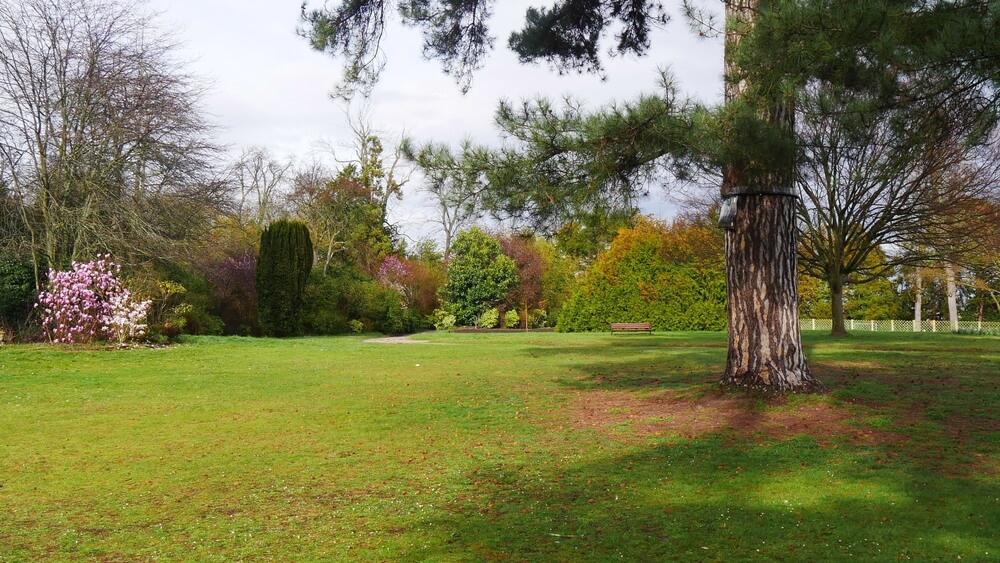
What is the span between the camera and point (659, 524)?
159 inches

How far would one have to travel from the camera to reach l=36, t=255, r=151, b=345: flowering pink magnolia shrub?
14.9 meters

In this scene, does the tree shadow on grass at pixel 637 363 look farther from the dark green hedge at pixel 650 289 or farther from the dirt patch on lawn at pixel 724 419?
the dark green hedge at pixel 650 289

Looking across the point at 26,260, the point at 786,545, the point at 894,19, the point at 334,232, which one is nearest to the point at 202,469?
the point at 786,545

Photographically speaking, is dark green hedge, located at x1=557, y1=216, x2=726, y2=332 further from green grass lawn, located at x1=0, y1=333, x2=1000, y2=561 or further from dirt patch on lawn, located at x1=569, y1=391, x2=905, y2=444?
dirt patch on lawn, located at x1=569, y1=391, x2=905, y2=444

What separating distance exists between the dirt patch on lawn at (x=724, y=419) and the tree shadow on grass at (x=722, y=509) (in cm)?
57

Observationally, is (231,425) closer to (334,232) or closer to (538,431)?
(538,431)

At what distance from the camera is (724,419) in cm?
693

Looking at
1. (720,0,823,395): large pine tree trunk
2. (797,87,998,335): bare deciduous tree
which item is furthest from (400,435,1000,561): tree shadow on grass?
(797,87,998,335): bare deciduous tree

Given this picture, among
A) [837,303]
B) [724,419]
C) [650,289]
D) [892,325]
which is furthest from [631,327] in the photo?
[724,419]

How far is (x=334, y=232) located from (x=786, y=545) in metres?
29.5

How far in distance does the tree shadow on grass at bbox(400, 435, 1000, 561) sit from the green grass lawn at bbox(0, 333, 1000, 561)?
2 cm

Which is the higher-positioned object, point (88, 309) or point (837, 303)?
point (837, 303)

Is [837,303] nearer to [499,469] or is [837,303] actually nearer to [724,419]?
[724,419]

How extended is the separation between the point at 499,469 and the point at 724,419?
262cm
